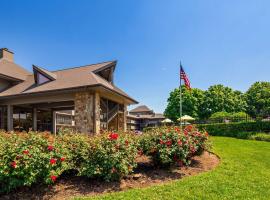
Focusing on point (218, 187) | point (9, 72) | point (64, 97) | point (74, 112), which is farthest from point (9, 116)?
point (218, 187)

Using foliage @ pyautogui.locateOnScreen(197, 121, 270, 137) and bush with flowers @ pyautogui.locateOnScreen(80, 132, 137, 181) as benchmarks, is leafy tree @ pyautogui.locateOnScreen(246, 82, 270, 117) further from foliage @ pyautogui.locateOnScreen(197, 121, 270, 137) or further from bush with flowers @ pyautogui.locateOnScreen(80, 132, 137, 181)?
bush with flowers @ pyautogui.locateOnScreen(80, 132, 137, 181)

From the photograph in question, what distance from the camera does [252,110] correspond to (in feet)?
150

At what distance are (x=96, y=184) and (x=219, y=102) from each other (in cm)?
4264

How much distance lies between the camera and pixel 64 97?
42.6ft

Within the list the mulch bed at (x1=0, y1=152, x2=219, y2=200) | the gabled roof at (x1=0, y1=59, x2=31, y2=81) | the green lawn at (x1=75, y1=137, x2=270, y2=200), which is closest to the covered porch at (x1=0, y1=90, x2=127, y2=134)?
the gabled roof at (x1=0, y1=59, x2=31, y2=81)

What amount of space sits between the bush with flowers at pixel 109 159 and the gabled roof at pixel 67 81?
6.33 metres

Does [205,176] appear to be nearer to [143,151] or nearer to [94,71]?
[143,151]

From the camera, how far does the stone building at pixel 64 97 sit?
1232 cm

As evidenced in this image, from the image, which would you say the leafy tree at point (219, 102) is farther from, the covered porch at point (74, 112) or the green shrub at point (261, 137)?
the covered porch at point (74, 112)

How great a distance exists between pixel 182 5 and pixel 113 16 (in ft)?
15.1

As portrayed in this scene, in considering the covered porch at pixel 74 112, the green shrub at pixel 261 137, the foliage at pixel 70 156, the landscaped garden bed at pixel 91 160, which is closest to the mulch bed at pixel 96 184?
the landscaped garden bed at pixel 91 160

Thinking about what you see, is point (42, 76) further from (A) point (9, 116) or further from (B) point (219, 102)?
(B) point (219, 102)

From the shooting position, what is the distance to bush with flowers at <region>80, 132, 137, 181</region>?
525 centimetres

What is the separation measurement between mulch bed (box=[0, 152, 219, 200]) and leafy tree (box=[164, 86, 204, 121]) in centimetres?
3484
